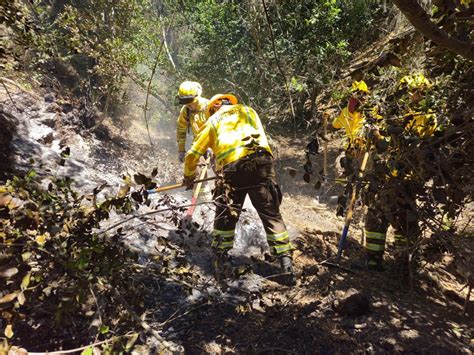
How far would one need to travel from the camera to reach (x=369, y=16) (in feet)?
→ 24.0

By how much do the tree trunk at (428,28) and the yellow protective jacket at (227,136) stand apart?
190 cm

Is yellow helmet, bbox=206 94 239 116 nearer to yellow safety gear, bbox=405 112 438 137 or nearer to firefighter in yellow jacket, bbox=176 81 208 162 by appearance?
firefighter in yellow jacket, bbox=176 81 208 162

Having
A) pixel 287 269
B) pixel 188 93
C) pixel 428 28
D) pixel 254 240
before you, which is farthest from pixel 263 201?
pixel 188 93

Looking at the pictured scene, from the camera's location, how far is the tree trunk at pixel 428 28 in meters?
1.17

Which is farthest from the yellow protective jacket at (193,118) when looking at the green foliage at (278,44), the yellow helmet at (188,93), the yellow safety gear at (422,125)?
the yellow safety gear at (422,125)

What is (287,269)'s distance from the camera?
9.97 ft

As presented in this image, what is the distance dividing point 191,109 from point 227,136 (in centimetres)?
217

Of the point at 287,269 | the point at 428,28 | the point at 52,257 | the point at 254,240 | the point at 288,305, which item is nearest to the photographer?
the point at 428,28

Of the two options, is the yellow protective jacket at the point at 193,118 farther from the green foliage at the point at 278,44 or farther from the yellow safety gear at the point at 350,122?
the yellow safety gear at the point at 350,122

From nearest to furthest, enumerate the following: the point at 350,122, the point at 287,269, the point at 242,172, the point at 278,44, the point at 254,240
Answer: the point at 287,269 < the point at 242,172 < the point at 350,122 < the point at 254,240 < the point at 278,44

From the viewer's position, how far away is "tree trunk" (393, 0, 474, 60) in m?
1.17

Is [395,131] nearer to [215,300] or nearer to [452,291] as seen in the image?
[215,300]

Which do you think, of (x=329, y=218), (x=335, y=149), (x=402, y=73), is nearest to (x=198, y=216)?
(x=329, y=218)

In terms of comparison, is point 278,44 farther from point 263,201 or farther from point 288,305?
point 288,305
